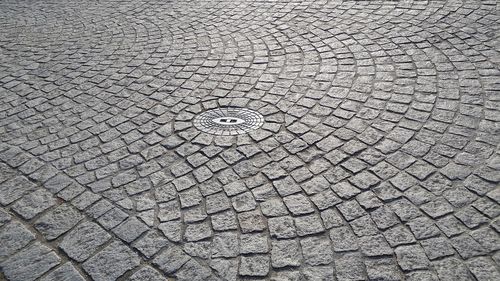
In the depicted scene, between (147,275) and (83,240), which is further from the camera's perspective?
(83,240)

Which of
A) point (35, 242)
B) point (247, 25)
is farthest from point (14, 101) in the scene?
point (247, 25)

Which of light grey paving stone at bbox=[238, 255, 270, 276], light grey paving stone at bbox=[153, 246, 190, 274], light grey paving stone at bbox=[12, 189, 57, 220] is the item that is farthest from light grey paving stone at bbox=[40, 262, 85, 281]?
light grey paving stone at bbox=[238, 255, 270, 276]

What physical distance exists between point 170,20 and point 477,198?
7186 mm

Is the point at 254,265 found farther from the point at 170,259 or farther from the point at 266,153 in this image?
the point at 266,153

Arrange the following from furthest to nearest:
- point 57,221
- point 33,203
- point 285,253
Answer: point 33,203, point 57,221, point 285,253

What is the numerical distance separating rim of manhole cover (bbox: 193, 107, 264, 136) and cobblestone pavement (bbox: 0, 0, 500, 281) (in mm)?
117

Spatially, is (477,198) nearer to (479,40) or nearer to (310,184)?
(310,184)

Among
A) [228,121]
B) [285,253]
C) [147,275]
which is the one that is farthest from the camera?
[228,121]

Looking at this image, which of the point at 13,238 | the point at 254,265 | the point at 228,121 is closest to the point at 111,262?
the point at 13,238

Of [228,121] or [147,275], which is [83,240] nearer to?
[147,275]

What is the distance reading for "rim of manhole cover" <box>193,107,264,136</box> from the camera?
196 inches

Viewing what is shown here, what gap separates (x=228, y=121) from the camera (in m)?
5.15

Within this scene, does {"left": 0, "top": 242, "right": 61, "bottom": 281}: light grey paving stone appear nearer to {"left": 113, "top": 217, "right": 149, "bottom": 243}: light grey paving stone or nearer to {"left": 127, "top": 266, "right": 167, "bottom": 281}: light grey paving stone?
{"left": 113, "top": 217, "right": 149, "bottom": 243}: light grey paving stone

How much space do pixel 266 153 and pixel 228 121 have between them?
89cm
